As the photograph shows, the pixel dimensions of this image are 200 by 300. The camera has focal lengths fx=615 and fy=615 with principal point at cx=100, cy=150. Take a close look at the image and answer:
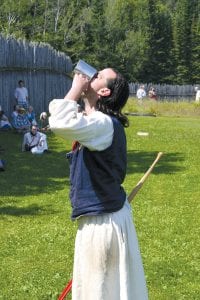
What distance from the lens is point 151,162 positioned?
47.9 feet

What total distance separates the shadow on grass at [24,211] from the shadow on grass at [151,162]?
3.89 metres

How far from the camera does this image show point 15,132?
1894 centimetres

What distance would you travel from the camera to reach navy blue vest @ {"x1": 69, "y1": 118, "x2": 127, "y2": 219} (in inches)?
156

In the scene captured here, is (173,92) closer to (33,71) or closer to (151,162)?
(33,71)

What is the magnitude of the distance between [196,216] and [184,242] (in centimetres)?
158

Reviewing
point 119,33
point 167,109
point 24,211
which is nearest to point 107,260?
point 24,211

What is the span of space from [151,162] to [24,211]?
5638 mm

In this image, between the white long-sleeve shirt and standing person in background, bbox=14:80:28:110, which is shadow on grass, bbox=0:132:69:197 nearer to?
standing person in background, bbox=14:80:28:110

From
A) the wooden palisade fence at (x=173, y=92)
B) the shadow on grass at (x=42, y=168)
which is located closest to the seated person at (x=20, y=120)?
the shadow on grass at (x=42, y=168)

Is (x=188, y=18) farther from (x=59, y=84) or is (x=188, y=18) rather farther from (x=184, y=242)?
(x=184, y=242)

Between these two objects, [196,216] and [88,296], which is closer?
[88,296]

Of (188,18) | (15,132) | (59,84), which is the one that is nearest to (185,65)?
(188,18)

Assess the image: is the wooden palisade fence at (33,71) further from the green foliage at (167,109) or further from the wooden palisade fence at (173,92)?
the wooden palisade fence at (173,92)

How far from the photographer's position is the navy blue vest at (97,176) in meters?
3.96
